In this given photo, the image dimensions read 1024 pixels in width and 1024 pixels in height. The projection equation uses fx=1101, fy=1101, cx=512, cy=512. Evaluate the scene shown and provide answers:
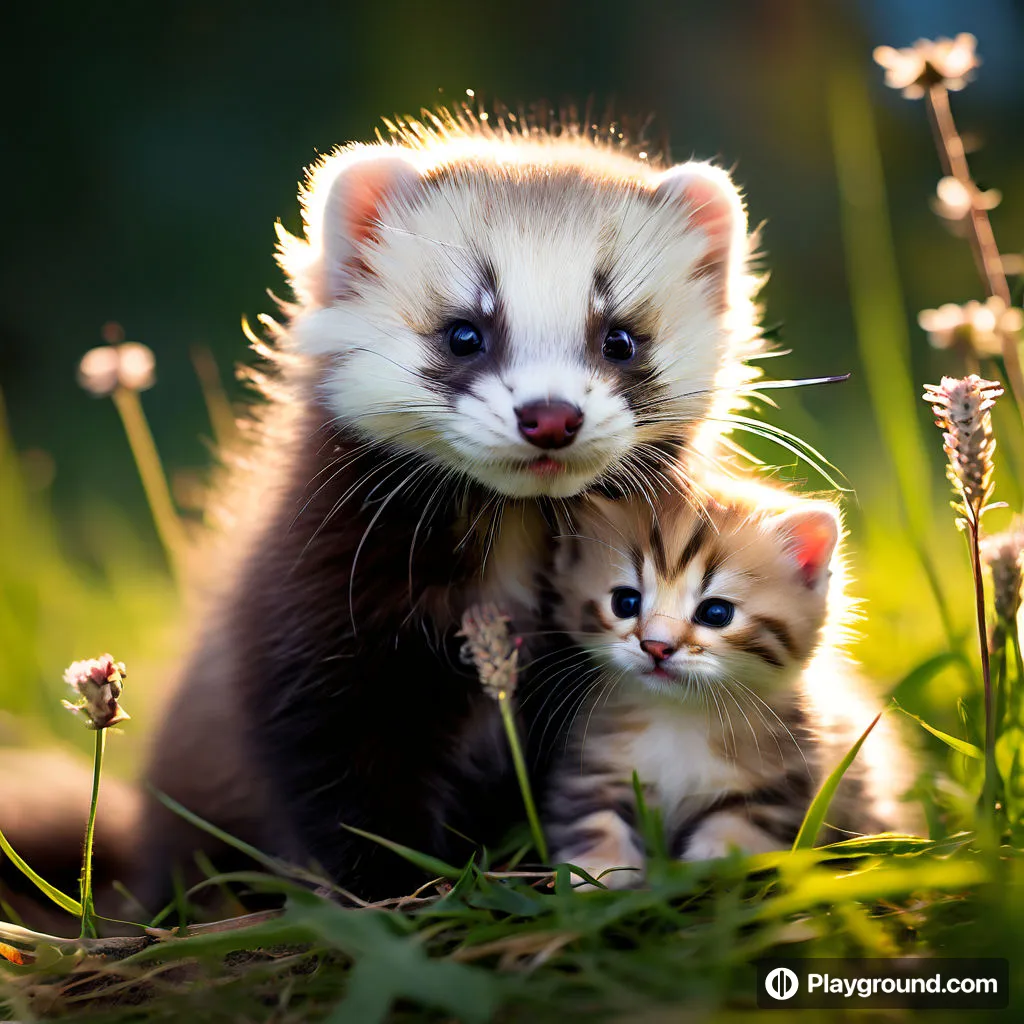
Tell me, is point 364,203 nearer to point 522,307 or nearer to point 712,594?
point 522,307

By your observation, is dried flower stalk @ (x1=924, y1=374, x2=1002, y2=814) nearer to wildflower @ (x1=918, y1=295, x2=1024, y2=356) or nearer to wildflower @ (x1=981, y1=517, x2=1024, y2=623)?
wildflower @ (x1=981, y1=517, x2=1024, y2=623)

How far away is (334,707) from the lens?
1.86 m

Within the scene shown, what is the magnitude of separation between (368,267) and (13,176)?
3956 millimetres

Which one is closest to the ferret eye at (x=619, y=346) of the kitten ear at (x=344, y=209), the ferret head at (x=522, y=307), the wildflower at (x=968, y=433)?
the ferret head at (x=522, y=307)

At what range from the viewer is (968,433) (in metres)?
1.37

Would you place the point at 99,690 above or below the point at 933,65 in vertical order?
below

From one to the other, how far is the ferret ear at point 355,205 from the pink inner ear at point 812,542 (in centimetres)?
87

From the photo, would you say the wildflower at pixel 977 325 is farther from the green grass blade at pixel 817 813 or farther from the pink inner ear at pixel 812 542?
the green grass blade at pixel 817 813

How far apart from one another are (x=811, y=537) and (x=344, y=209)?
975 mm

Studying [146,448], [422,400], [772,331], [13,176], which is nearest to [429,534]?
[422,400]

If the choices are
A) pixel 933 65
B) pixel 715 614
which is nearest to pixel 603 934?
pixel 715 614

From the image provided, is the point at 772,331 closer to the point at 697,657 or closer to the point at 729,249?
the point at 729,249

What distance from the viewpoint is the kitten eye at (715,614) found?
5.40 ft

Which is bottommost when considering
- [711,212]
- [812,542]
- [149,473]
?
[812,542]
